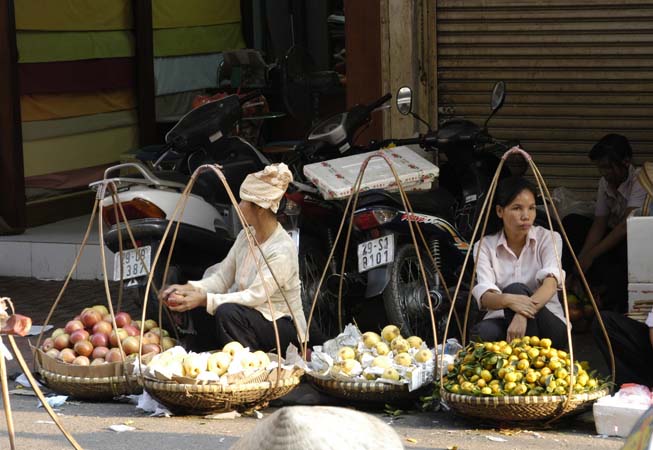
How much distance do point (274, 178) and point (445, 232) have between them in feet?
3.59

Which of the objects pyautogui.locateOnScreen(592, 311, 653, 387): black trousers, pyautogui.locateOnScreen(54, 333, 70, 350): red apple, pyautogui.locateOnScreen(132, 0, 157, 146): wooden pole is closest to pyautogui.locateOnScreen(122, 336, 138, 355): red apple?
pyautogui.locateOnScreen(54, 333, 70, 350): red apple

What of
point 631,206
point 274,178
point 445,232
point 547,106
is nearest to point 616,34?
point 547,106

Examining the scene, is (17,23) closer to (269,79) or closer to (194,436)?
(269,79)

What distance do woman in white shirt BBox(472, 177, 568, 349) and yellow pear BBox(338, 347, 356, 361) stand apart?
0.61m

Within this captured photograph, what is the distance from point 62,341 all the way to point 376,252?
5.72 ft

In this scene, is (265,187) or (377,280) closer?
(265,187)

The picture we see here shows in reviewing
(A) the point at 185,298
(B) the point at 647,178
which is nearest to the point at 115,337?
(A) the point at 185,298

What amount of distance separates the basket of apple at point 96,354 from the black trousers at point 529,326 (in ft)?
5.58

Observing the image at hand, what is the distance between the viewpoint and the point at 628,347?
5844 mm

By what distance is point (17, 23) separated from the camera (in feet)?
33.4

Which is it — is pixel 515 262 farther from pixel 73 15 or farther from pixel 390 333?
pixel 73 15

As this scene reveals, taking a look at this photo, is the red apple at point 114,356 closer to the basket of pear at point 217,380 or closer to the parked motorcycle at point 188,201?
the basket of pear at point 217,380

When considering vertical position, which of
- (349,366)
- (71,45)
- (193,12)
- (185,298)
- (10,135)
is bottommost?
(349,366)

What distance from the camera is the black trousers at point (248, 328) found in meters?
6.09
